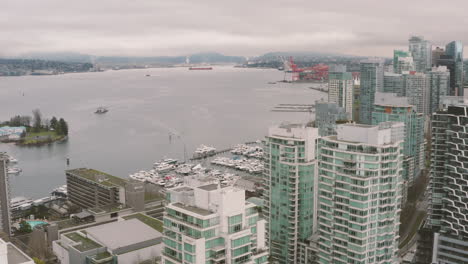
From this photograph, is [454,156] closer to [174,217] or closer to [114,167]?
[174,217]

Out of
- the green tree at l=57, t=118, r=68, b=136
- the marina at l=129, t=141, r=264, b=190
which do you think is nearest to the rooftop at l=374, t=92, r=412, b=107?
the marina at l=129, t=141, r=264, b=190

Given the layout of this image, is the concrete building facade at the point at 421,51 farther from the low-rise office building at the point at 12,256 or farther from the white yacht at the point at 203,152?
the low-rise office building at the point at 12,256

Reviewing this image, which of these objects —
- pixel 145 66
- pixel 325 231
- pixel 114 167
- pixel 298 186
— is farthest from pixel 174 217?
pixel 145 66

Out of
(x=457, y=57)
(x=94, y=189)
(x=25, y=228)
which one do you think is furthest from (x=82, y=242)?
(x=457, y=57)

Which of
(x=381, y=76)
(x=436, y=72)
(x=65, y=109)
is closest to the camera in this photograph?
(x=436, y=72)

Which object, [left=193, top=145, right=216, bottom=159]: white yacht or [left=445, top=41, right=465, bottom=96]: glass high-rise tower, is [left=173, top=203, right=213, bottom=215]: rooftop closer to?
[left=193, top=145, right=216, bottom=159]: white yacht

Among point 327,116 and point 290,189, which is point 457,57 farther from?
point 290,189
